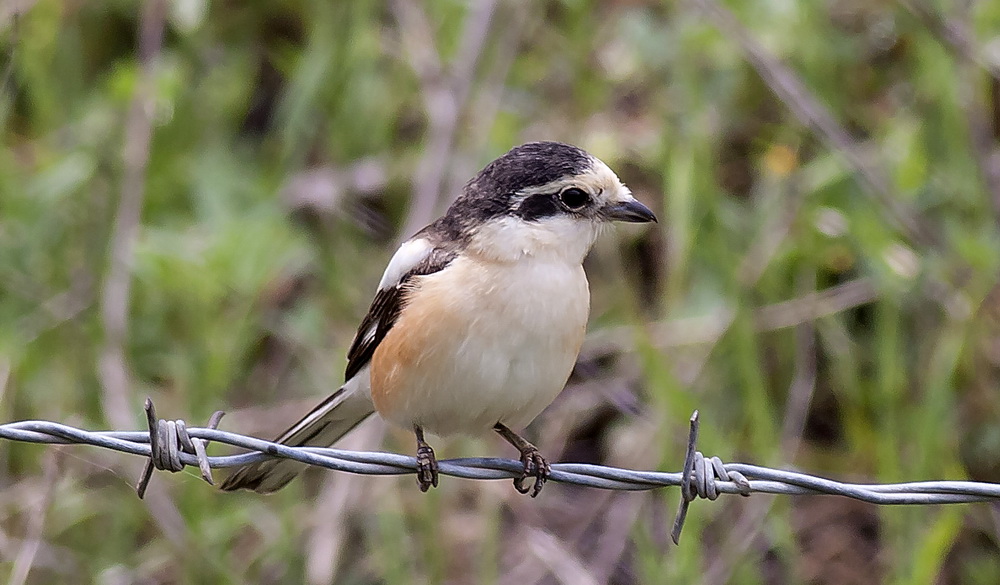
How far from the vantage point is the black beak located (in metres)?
3.36

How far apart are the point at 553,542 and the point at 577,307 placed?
1.77 metres

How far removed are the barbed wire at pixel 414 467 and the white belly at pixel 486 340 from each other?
373mm

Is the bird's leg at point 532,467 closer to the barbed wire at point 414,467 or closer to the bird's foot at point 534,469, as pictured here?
the bird's foot at point 534,469

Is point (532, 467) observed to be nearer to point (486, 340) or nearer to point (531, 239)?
point (486, 340)

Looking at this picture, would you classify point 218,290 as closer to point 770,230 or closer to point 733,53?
point 770,230

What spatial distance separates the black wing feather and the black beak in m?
0.45

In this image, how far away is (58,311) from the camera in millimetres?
5062

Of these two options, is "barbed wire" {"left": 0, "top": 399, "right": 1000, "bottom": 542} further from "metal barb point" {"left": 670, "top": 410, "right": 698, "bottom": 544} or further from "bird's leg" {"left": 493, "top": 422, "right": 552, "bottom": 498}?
"bird's leg" {"left": 493, "top": 422, "right": 552, "bottom": 498}

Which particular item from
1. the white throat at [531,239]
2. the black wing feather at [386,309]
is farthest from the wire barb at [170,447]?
the white throat at [531,239]

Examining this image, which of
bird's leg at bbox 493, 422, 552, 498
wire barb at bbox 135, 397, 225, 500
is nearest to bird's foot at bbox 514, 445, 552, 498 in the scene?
bird's leg at bbox 493, 422, 552, 498

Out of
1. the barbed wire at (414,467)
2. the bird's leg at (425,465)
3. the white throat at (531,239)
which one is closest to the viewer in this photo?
the barbed wire at (414,467)

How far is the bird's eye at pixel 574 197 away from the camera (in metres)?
3.33

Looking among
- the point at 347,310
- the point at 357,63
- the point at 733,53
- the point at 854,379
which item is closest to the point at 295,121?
the point at 357,63

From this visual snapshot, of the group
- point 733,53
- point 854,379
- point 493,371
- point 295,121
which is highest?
point 295,121
